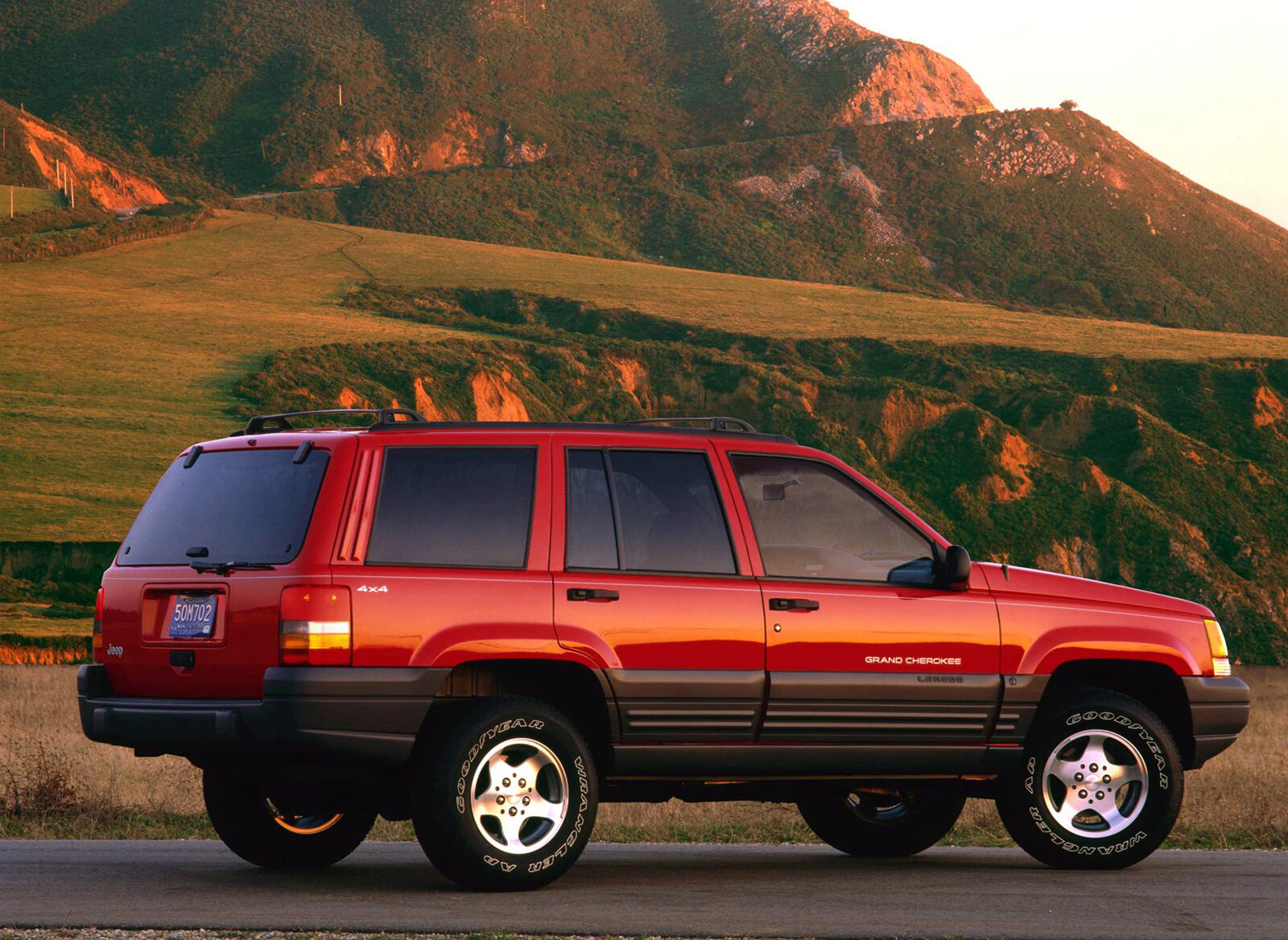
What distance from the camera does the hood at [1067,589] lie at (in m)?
9.03

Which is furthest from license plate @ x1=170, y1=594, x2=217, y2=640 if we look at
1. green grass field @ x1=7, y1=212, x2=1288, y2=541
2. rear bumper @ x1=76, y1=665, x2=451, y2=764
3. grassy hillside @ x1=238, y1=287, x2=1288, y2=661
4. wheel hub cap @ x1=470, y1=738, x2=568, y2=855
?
grassy hillside @ x1=238, y1=287, x2=1288, y2=661

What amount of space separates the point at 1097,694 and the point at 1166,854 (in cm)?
156

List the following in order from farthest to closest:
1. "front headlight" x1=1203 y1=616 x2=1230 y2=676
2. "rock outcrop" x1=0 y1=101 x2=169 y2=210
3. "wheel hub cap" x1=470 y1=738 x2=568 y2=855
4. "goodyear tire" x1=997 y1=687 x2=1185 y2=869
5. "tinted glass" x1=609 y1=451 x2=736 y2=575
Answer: "rock outcrop" x1=0 y1=101 x2=169 y2=210
"front headlight" x1=1203 y1=616 x2=1230 y2=676
"goodyear tire" x1=997 y1=687 x2=1185 y2=869
"tinted glass" x1=609 y1=451 x2=736 y2=575
"wheel hub cap" x1=470 y1=738 x2=568 y2=855

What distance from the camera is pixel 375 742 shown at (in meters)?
7.62

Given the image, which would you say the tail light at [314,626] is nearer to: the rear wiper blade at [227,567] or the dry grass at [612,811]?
the rear wiper blade at [227,567]

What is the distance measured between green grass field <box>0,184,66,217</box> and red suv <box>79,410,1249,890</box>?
367 ft

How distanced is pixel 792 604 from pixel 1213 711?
257cm

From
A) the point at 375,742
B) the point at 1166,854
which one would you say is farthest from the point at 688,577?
the point at 1166,854

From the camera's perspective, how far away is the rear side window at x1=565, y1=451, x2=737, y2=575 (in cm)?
822

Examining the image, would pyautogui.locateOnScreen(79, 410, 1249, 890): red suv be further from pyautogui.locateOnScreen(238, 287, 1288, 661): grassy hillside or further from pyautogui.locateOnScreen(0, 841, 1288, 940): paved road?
pyautogui.locateOnScreen(238, 287, 1288, 661): grassy hillside

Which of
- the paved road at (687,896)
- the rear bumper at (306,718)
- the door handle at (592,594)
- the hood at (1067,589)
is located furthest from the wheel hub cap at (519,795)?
the hood at (1067,589)

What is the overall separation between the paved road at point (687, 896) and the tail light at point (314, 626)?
3.53 ft

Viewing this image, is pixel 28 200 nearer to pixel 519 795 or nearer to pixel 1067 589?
pixel 1067 589

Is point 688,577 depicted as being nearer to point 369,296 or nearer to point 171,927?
point 171,927
